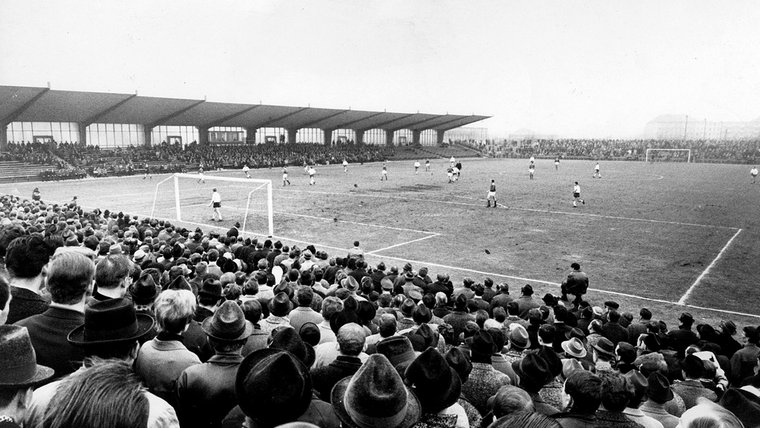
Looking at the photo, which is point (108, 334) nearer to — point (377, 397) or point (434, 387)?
point (377, 397)

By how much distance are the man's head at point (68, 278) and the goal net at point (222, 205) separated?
1468 centimetres

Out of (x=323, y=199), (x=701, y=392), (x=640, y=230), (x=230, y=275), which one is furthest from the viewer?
(x=323, y=199)

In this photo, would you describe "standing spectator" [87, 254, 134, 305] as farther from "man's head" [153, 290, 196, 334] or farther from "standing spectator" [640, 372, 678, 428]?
"standing spectator" [640, 372, 678, 428]

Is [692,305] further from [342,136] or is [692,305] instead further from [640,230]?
[342,136]

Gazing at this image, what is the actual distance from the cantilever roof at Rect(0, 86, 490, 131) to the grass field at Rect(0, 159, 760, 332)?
823cm

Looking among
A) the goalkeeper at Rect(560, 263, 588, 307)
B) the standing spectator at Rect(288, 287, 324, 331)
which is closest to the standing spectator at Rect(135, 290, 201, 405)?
the standing spectator at Rect(288, 287, 324, 331)

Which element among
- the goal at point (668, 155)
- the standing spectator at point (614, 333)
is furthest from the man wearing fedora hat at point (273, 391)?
the goal at point (668, 155)

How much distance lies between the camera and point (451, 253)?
55.7ft

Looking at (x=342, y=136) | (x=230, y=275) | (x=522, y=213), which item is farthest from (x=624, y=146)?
(x=230, y=275)

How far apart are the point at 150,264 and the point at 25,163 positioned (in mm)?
44242

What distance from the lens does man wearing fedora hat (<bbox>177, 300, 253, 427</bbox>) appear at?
3.66 metres

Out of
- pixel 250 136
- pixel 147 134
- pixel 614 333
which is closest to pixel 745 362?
pixel 614 333

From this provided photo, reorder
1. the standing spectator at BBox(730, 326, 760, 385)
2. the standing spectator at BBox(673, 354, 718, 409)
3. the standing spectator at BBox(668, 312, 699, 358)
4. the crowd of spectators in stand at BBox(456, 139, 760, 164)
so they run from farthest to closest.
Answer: the crowd of spectators in stand at BBox(456, 139, 760, 164), the standing spectator at BBox(668, 312, 699, 358), the standing spectator at BBox(730, 326, 760, 385), the standing spectator at BBox(673, 354, 718, 409)

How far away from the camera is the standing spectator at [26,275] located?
4.50 m
